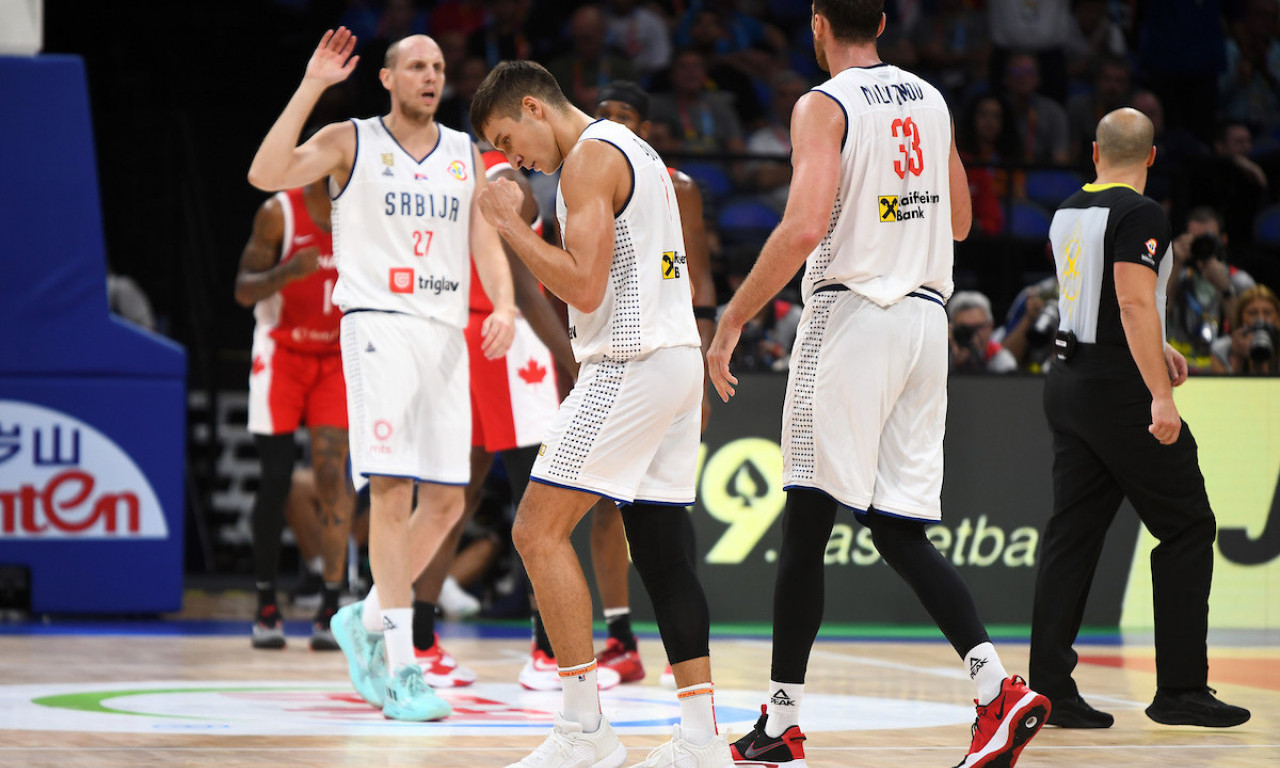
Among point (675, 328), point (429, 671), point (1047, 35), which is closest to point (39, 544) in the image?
point (429, 671)

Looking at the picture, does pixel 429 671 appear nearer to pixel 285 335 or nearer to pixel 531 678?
pixel 531 678

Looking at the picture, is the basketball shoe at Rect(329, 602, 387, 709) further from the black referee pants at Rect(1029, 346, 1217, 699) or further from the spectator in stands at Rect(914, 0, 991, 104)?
the spectator in stands at Rect(914, 0, 991, 104)

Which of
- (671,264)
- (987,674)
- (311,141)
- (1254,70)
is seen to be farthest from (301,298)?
(1254,70)

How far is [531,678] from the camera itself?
598cm

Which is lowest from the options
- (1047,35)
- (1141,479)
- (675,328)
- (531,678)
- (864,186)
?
(531,678)

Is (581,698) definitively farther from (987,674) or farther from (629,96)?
(629,96)

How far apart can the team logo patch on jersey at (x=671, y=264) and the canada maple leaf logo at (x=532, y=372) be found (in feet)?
7.72

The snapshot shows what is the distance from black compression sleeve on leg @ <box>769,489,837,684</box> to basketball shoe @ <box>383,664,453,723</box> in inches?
52.8

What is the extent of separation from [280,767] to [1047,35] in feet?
36.2

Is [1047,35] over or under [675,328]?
over

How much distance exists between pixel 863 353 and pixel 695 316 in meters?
1.84

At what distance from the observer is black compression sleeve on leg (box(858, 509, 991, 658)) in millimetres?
4199

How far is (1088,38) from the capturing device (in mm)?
13828

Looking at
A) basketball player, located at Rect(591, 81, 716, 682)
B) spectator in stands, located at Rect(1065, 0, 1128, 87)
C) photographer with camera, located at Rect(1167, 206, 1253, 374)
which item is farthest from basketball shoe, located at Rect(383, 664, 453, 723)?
spectator in stands, located at Rect(1065, 0, 1128, 87)
